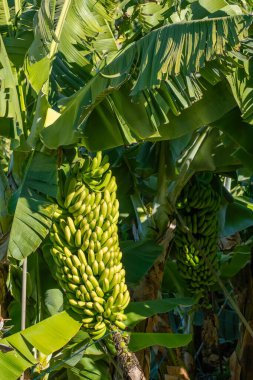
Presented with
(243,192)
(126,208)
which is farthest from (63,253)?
(243,192)

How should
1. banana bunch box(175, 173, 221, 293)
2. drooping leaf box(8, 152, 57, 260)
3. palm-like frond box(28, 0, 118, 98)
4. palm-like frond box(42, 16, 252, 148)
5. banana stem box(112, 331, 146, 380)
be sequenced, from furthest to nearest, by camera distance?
banana bunch box(175, 173, 221, 293)
palm-like frond box(28, 0, 118, 98)
drooping leaf box(8, 152, 57, 260)
banana stem box(112, 331, 146, 380)
palm-like frond box(42, 16, 252, 148)

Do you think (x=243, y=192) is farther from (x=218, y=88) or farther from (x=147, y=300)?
(x=218, y=88)

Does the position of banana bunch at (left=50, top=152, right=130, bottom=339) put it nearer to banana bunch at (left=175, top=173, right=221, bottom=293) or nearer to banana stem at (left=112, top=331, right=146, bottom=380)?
banana stem at (left=112, top=331, right=146, bottom=380)

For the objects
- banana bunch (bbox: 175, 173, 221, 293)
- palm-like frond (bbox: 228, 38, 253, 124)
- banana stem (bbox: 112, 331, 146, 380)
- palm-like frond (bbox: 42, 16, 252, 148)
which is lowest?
banana bunch (bbox: 175, 173, 221, 293)

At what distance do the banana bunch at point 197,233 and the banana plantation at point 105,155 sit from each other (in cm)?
1

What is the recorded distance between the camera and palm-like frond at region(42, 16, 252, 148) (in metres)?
2.94

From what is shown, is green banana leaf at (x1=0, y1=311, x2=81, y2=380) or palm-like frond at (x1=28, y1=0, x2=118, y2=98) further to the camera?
palm-like frond at (x1=28, y1=0, x2=118, y2=98)

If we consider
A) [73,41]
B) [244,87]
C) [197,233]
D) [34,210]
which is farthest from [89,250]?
[197,233]

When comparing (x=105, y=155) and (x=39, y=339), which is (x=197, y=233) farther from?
(x=39, y=339)

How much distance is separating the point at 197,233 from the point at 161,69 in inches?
70.9

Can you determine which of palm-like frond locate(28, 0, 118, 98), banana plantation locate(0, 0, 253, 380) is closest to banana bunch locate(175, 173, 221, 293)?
banana plantation locate(0, 0, 253, 380)

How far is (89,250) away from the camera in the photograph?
3.29 m

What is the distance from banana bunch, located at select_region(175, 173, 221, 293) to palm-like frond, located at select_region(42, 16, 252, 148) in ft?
4.32

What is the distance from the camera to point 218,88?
3596 millimetres
